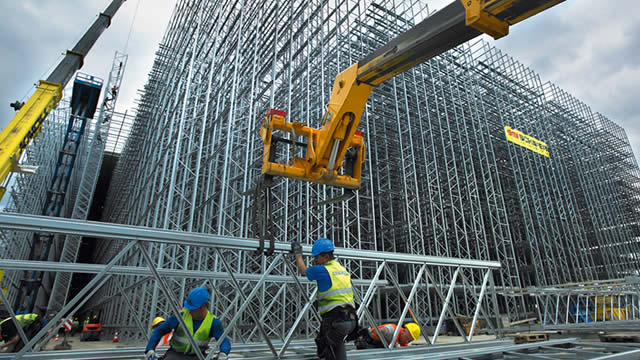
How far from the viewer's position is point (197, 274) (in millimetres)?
5082

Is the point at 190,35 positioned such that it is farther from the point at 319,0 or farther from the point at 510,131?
the point at 510,131

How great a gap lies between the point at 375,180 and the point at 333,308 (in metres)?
14.7

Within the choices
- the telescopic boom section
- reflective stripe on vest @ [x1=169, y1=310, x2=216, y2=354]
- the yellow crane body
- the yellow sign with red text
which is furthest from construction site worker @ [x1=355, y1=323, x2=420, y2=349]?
the yellow sign with red text

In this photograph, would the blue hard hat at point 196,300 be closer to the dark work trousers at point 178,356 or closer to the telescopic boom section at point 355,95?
the dark work trousers at point 178,356

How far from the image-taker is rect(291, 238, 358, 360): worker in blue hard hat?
2.89 metres

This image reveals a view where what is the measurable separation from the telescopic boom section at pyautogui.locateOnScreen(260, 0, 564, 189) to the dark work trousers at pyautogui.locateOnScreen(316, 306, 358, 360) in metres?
1.89

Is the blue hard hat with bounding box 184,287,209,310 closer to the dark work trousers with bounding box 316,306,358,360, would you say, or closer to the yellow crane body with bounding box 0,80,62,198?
the dark work trousers with bounding box 316,306,358,360

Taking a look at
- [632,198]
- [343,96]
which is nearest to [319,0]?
[343,96]

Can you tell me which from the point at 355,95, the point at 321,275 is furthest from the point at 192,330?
the point at 355,95

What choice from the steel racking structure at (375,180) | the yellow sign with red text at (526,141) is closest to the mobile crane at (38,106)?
the steel racking structure at (375,180)

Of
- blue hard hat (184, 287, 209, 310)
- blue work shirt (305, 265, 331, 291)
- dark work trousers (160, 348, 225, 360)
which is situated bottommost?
dark work trousers (160, 348, 225, 360)

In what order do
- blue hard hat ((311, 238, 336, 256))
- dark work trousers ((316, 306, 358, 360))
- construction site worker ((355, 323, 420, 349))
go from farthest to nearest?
construction site worker ((355, 323, 420, 349)), blue hard hat ((311, 238, 336, 256)), dark work trousers ((316, 306, 358, 360))

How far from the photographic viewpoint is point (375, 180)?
1747cm

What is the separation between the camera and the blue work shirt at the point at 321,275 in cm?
303
